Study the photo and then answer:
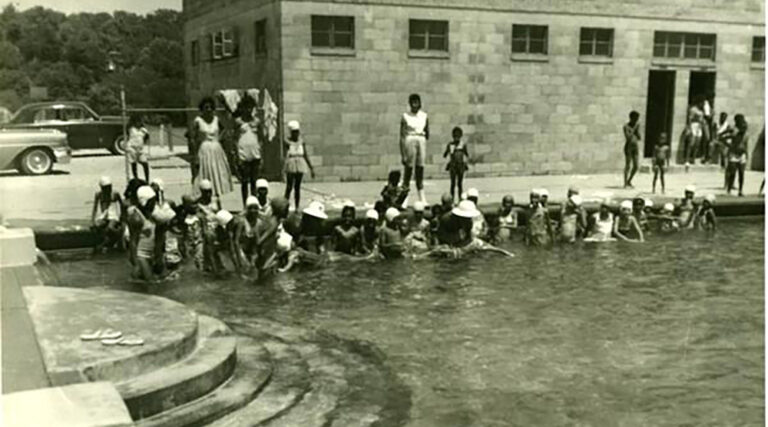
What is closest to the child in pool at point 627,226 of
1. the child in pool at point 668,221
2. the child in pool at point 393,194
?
the child in pool at point 668,221

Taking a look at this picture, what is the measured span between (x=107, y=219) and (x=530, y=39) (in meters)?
11.3

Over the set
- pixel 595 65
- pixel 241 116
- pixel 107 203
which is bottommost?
pixel 107 203

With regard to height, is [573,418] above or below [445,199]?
below

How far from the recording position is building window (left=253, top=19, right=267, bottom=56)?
17386mm

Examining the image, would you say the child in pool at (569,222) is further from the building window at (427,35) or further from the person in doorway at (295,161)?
the building window at (427,35)

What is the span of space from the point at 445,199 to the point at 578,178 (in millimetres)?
8242

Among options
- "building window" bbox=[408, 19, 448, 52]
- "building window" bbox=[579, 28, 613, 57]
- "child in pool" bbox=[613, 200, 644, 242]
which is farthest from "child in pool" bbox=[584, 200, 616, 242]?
"building window" bbox=[579, 28, 613, 57]

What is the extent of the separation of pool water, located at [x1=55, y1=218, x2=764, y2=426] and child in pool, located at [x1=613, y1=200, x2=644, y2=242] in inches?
21.7

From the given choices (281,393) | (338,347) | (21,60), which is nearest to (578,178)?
(338,347)

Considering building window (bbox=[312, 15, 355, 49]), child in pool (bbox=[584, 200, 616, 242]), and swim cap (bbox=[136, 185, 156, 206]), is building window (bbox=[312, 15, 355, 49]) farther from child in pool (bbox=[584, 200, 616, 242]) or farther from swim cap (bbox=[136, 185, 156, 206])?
swim cap (bbox=[136, 185, 156, 206])

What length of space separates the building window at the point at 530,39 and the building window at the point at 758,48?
6304mm

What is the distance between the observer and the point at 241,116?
1281 centimetres

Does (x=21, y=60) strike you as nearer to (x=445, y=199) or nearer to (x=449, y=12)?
(x=449, y=12)

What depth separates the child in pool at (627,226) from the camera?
42.7 ft
